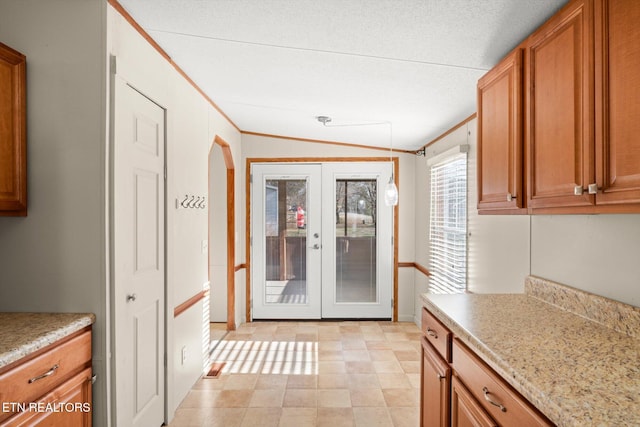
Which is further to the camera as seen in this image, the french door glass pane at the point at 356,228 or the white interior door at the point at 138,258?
the french door glass pane at the point at 356,228

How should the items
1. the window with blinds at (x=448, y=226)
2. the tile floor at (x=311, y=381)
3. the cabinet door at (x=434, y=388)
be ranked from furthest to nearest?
the window with blinds at (x=448, y=226)
the tile floor at (x=311, y=381)
the cabinet door at (x=434, y=388)

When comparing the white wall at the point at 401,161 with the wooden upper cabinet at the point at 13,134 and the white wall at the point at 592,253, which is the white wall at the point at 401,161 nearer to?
the white wall at the point at 592,253

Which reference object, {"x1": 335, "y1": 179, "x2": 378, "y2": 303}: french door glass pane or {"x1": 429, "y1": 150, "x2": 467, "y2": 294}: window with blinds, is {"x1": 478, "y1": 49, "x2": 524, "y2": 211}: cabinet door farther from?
{"x1": 335, "y1": 179, "x2": 378, "y2": 303}: french door glass pane

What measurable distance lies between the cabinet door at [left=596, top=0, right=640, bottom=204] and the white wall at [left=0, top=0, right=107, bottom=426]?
2.04 m

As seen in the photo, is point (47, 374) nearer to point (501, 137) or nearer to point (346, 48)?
point (346, 48)

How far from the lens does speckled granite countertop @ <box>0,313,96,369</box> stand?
129 centimetres

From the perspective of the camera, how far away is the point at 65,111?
68.9 inches

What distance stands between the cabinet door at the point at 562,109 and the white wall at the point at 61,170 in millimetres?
1977

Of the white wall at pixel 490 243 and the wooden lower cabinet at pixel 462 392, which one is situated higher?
the white wall at pixel 490 243

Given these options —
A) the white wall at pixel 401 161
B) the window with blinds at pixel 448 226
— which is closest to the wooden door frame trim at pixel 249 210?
the white wall at pixel 401 161

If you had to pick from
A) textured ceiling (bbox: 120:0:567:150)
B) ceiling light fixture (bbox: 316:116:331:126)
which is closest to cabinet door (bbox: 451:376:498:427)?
textured ceiling (bbox: 120:0:567:150)

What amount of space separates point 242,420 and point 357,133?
298cm

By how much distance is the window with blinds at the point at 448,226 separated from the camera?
321 cm

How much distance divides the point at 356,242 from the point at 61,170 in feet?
11.5
